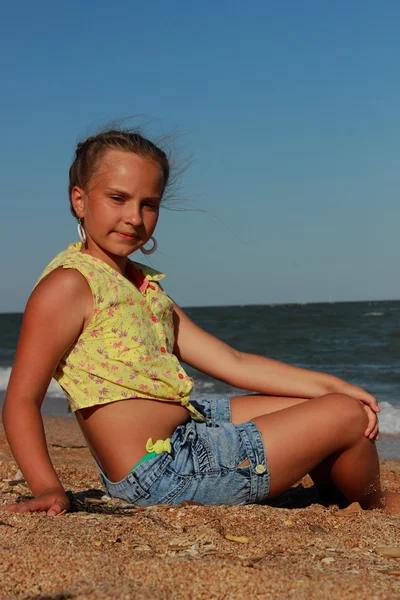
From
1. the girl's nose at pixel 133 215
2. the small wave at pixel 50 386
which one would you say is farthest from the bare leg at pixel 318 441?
the small wave at pixel 50 386

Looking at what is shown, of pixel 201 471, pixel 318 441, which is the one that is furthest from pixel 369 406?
pixel 201 471

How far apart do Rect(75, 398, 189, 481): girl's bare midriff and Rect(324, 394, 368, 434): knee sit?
0.62m

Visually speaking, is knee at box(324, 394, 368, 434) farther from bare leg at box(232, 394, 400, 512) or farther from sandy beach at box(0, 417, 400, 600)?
sandy beach at box(0, 417, 400, 600)

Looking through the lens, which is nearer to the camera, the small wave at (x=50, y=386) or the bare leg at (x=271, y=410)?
the bare leg at (x=271, y=410)

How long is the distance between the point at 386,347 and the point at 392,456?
512 inches

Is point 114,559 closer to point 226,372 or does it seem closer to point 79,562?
point 79,562

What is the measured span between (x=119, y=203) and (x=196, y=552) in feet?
4.07

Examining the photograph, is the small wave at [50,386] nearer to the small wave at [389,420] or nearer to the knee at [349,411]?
the small wave at [389,420]

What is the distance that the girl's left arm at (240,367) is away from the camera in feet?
9.77

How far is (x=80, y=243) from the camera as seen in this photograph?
8.96 ft

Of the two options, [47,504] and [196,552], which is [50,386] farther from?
[196,552]

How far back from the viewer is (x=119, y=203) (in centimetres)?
256

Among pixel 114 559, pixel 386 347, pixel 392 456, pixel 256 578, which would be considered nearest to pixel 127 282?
pixel 114 559

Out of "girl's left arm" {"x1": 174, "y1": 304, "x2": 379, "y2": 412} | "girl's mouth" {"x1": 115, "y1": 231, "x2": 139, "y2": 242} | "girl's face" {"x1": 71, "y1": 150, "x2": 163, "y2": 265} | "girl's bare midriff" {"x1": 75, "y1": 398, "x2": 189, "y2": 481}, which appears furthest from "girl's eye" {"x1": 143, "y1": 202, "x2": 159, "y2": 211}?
"girl's bare midriff" {"x1": 75, "y1": 398, "x2": 189, "y2": 481}
